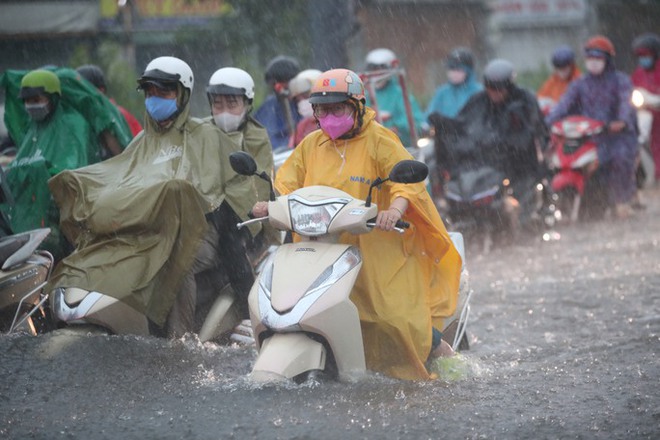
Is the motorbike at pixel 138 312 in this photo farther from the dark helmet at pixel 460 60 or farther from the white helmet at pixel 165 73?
the dark helmet at pixel 460 60

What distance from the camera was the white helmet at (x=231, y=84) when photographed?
8.30m

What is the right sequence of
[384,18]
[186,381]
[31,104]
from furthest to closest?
1. [384,18]
2. [31,104]
3. [186,381]

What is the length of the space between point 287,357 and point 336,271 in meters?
0.49

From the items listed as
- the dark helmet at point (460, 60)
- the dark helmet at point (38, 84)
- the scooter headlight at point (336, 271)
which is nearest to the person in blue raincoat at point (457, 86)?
the dark helmet at point (460, 60)

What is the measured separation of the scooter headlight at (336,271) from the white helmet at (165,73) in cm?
213

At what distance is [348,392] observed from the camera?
19.9ft

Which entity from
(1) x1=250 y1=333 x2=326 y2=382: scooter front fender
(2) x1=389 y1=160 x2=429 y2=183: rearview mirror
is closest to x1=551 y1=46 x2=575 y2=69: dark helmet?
(2) x1=389 y1=160 x2=429 y2=183: rearview mirror

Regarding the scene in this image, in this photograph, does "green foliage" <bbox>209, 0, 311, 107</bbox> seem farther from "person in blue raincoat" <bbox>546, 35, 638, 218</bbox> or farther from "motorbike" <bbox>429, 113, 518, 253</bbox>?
"motorbike" <bbox>429, 113, 518, 253</bbox>

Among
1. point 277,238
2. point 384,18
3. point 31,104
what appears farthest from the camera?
point 384,18

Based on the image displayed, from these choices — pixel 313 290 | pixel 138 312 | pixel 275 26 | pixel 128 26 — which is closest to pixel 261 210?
pixel 313 290

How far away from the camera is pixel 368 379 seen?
20.6 feet

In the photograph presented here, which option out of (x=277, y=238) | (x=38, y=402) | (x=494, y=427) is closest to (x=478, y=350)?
(x=277, y=238)

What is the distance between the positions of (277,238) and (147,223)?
1.05m

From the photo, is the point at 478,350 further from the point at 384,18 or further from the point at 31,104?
the point at 384,18
